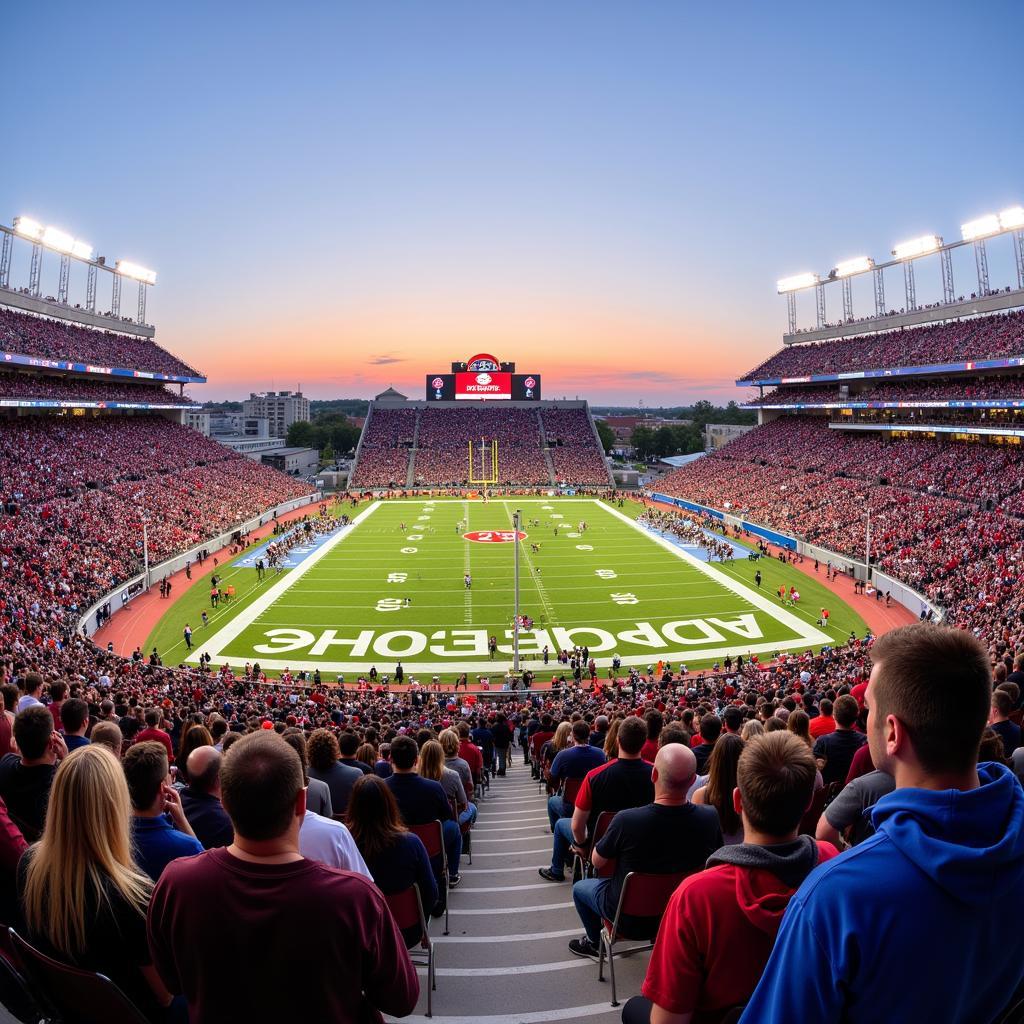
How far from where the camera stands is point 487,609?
32.8m

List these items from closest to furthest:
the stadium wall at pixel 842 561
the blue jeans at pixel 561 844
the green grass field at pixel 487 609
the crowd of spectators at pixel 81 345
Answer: the blue jeans at pixel 561 844 < the green grass field at pixel 487 609 < the stadium wall at pixel 842 561 < the crowd of spectators at pixel 81 345

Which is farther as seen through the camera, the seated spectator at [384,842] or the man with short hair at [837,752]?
the man with short hair at [837,752]

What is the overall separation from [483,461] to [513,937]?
8316 cm

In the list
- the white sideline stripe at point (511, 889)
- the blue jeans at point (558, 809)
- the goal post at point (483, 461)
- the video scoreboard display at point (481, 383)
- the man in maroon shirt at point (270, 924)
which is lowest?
the white sideline stripe at point (511, 889)

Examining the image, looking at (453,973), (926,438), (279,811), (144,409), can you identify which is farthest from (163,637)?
(926,438)

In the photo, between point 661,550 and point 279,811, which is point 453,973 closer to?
point 279,811

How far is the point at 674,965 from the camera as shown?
2594 mm

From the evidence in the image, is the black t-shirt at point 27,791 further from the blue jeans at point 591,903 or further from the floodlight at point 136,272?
the floodlight at point 136,272

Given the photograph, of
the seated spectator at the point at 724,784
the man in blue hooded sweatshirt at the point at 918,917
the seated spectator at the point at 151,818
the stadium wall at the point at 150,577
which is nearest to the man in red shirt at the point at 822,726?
the seated spectator at the point at 724,784

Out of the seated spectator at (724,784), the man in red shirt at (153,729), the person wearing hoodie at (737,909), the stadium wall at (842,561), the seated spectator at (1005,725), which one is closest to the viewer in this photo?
the person wearing hoodie at (737,909)

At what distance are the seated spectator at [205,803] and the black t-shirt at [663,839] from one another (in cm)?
239

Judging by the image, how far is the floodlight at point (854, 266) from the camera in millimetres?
64012

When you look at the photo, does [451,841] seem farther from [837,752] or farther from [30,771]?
[837,752]

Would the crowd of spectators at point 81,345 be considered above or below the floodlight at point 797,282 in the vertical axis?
below
